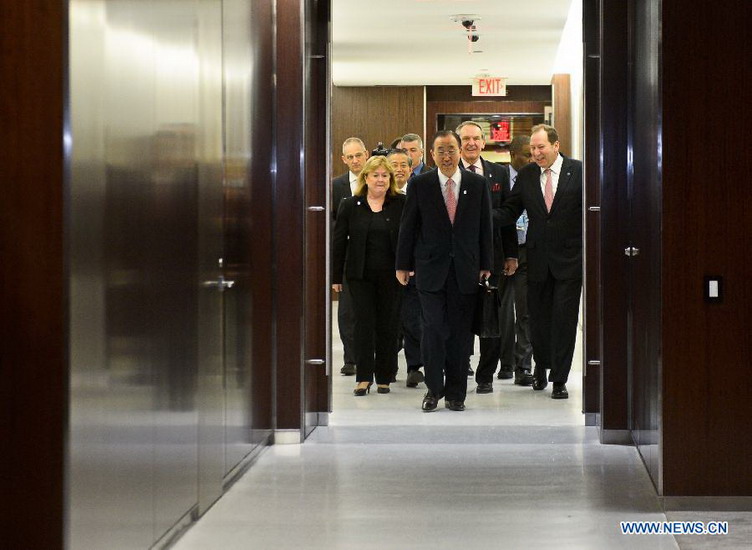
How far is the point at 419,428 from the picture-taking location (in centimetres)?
696

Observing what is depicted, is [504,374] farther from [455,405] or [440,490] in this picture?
[440,490]

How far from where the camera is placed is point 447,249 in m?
7.49

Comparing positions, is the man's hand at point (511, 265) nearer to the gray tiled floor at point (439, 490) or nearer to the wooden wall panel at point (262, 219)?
the gray tiled floor at point (439, 490)

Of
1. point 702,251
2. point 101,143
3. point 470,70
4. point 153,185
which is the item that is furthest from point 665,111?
point 470,70

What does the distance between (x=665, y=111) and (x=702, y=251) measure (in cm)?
56

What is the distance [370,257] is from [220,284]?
3.14 m

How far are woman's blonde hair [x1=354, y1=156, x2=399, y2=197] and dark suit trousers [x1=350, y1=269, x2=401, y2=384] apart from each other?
21.1 inches

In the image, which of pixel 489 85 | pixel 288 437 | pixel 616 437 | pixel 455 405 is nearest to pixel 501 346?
pixel 455 405

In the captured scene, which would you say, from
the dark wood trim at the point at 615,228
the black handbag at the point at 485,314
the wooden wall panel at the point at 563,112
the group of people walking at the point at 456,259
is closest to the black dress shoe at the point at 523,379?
the group of people walking at the point at 456,259

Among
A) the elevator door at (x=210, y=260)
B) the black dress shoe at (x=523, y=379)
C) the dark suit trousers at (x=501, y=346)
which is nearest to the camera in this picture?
the elevator door at (x=210, y=260)

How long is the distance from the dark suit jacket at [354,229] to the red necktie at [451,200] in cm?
74

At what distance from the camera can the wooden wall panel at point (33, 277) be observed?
308cm

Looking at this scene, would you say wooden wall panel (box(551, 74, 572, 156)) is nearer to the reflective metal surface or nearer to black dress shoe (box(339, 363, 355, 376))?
black dress shoe (box(339, 363, 355, 376))

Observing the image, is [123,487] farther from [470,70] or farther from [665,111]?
[470,70]
